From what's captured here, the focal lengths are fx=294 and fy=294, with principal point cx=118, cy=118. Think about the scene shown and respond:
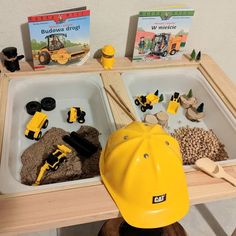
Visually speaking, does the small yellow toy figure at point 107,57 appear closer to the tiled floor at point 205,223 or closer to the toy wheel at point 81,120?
the toy wheel at point 81,120

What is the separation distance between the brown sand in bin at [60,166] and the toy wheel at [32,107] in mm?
101

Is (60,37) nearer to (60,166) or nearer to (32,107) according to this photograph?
(32,107)

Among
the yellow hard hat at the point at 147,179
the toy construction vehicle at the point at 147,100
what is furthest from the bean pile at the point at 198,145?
the yellow hard hat at the point at 147,179

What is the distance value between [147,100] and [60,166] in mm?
405

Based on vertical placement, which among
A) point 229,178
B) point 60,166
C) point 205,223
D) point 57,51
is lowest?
point 205,223

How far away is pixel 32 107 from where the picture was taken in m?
1.01

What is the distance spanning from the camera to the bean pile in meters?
0.96

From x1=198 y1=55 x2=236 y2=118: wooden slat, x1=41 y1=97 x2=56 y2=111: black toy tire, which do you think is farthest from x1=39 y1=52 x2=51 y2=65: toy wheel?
x1=198 y1=55 x2=236 y2=118: wooden slat

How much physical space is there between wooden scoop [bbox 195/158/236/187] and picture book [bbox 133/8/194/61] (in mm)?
478

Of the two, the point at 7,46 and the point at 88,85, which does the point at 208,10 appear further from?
the point at 7,46

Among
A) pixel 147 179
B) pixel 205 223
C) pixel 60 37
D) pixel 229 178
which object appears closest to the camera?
pixel 147 179

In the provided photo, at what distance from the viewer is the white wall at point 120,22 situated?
3.14 ft

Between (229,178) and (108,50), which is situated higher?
(108,50)

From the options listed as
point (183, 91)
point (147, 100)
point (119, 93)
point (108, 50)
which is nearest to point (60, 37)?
point (108, 50)
